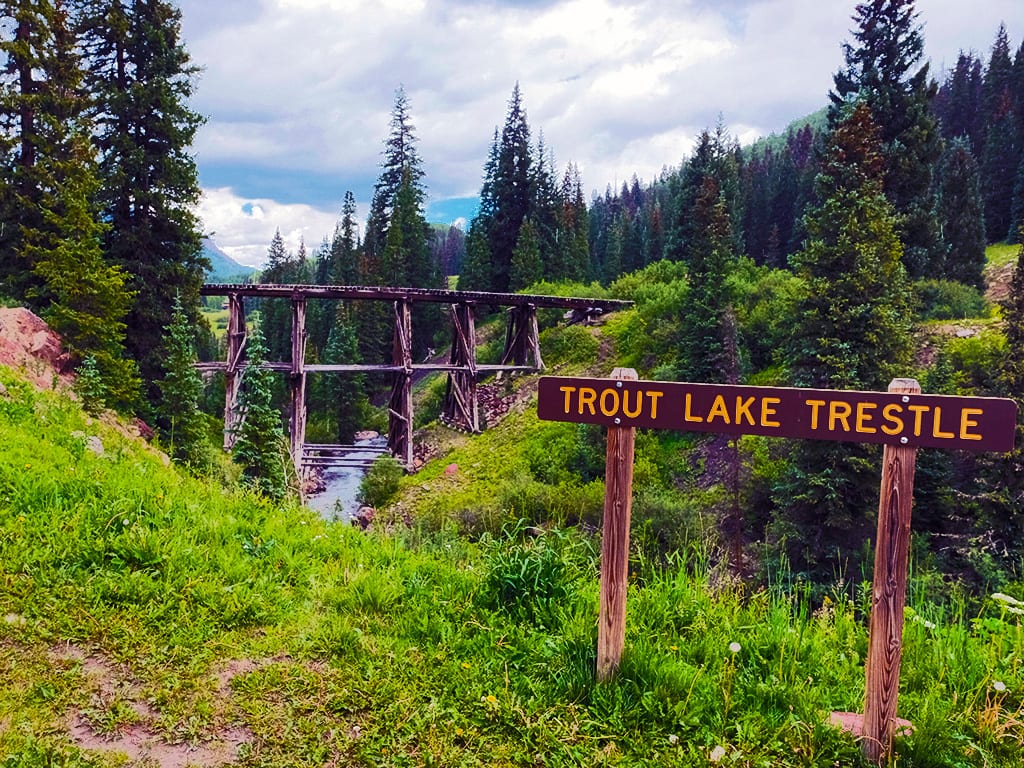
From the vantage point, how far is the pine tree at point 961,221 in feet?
94.6

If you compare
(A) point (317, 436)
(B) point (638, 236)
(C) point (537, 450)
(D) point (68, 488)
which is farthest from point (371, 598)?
(B) point (638, 236)

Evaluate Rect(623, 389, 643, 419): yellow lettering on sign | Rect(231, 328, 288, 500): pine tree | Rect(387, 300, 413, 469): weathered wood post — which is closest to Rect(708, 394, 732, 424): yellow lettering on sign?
Rect(623, 389, 643, 419): yellow lettering on sign

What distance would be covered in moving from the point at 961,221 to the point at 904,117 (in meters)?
13.0

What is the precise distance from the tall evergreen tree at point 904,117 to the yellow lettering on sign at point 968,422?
895 inches

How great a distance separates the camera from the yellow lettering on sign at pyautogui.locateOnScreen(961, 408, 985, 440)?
8.93 feet

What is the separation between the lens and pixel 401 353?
22859 mm

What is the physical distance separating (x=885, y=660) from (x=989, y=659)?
3.06 ft

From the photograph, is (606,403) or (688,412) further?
(606,403)

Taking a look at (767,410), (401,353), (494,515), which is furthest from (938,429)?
(401,353)

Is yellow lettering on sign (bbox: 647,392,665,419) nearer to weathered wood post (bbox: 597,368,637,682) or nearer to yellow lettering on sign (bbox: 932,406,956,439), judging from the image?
weathered wood post (bbox: 597,368,637,682)

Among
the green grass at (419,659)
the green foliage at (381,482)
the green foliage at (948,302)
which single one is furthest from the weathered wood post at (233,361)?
the green foliage at (948,302)

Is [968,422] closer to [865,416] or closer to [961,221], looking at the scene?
[865,416]

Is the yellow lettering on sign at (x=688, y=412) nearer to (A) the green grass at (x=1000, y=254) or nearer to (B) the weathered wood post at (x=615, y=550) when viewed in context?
(B) the weathered wood post at (x=615, y=550)

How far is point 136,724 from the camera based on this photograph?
2.92m
